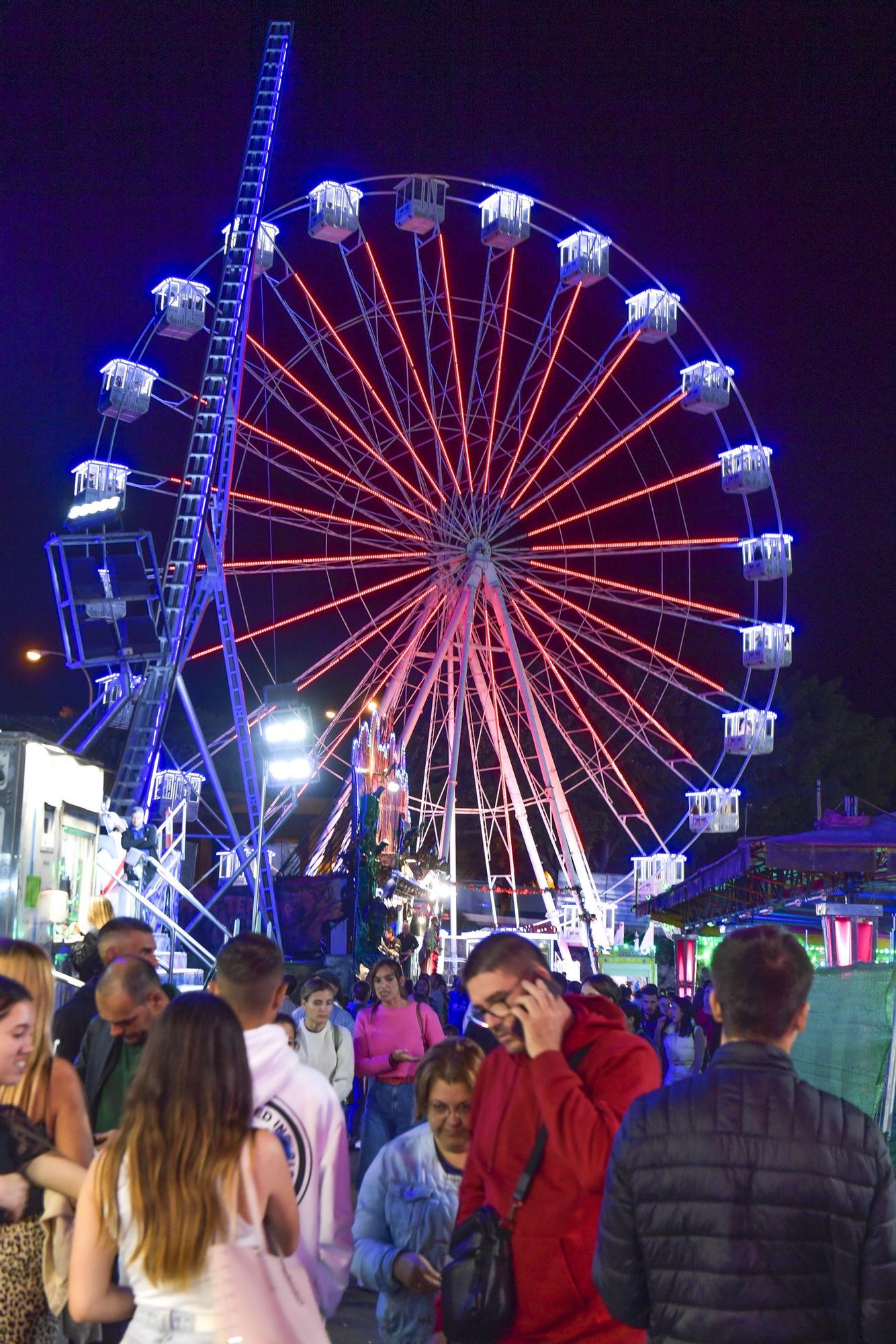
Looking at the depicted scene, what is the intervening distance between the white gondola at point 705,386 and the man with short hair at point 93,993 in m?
22.1

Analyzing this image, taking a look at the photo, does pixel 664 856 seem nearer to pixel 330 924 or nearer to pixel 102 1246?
pixel 330 924

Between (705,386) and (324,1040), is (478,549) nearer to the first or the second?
(705,386)

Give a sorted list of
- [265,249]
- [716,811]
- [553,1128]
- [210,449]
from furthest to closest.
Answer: [716,811] → [265,249] → [210,449] → [553,1128]

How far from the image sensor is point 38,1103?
3.68 m

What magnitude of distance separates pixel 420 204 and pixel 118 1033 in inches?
880

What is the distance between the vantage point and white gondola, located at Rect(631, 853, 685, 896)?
29.2 m

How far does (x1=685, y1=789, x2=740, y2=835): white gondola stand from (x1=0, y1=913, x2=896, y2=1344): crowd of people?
24.7 m

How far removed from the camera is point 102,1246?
9.77 ft

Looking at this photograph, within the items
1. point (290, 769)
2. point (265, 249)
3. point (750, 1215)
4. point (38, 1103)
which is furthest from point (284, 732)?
point (750, 1215)

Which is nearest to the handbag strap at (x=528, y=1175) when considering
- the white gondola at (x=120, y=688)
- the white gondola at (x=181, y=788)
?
the white gondola at (x=120, y=688)

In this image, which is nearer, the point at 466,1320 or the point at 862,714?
the point at 466,1320

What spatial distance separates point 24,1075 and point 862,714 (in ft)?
187

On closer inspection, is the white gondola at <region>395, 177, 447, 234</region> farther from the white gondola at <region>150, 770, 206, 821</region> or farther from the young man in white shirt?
the young man in white shirt

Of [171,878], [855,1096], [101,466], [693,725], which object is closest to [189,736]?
[693,725]
